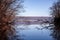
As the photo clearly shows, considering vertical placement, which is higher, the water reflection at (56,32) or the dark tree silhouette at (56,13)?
the dark tree silhouette at (56,13)

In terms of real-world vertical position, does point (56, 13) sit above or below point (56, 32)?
above

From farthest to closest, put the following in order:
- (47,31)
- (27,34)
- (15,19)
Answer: (47,31)
(27,34)
(15,19)

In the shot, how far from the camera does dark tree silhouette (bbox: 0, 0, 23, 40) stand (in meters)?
6.02

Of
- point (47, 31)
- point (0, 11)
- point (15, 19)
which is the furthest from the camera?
point (47, 31)

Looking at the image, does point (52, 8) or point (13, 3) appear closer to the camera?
point (13, 3)

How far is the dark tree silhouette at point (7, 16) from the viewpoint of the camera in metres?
6.02

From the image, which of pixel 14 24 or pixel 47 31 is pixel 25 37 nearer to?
pixel 14 24

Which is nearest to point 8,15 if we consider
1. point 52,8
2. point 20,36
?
point 20,36

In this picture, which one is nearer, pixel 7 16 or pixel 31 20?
pixel 7 16

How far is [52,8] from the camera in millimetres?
6844

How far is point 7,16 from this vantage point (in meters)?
6.15

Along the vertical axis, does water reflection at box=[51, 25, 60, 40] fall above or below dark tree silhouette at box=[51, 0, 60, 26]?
below

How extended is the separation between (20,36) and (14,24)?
1.28 feet

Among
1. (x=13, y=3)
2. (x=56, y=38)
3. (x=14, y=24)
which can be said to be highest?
(x=13, y=3)
